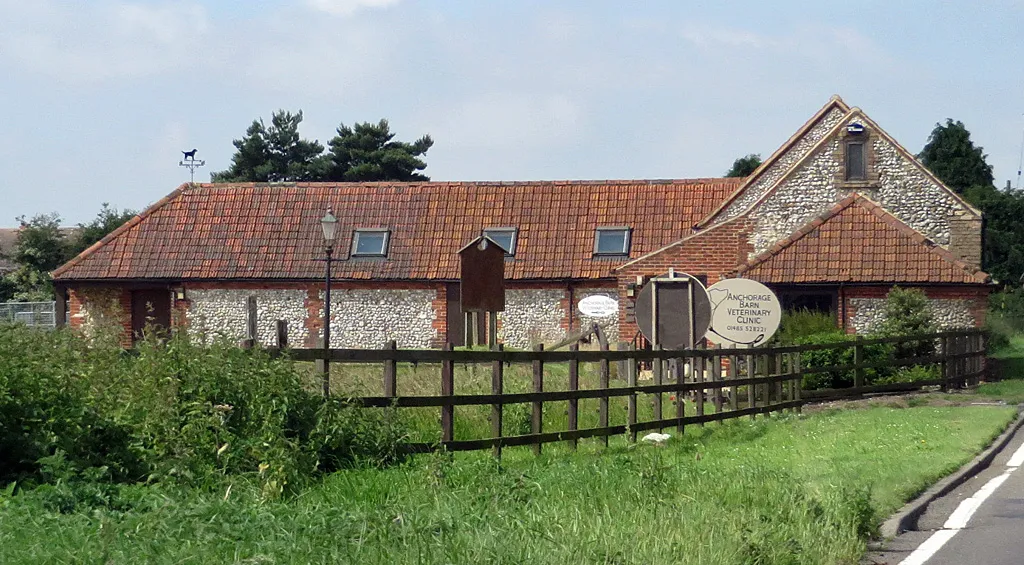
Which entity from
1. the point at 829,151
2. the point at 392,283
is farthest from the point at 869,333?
the point at 392,283

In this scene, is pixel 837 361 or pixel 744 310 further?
pixel 837 361

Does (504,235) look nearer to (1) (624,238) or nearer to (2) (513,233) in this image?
(2) (513,233)

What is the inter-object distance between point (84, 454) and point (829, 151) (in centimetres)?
2911

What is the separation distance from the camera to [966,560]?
8812 millimetres

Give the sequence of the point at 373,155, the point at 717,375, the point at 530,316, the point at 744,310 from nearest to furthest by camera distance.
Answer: the point at 717,375 < the point at 744,310 < the point at 530,316 < the point at 373,155

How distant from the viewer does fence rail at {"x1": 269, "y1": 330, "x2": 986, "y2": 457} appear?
1215 cm

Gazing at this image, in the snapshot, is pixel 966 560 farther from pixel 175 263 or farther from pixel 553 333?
pixel 175 263

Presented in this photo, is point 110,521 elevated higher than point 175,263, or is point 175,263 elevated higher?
point 175,263

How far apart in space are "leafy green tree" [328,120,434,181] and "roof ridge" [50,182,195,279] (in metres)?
34.5

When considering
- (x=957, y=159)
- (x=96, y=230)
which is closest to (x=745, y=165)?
(x=957, y=159)

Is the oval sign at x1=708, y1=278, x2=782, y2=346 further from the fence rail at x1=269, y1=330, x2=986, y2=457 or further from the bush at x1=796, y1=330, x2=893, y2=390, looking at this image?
the bush at x1=796, y1=330, x2=893, y2=390

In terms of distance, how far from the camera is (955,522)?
412 inches

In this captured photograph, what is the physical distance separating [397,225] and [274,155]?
4606cm

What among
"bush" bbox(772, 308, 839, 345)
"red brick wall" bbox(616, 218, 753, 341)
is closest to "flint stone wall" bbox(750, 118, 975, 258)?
"red brick wall" bbox(616, 218, 753, 341)
